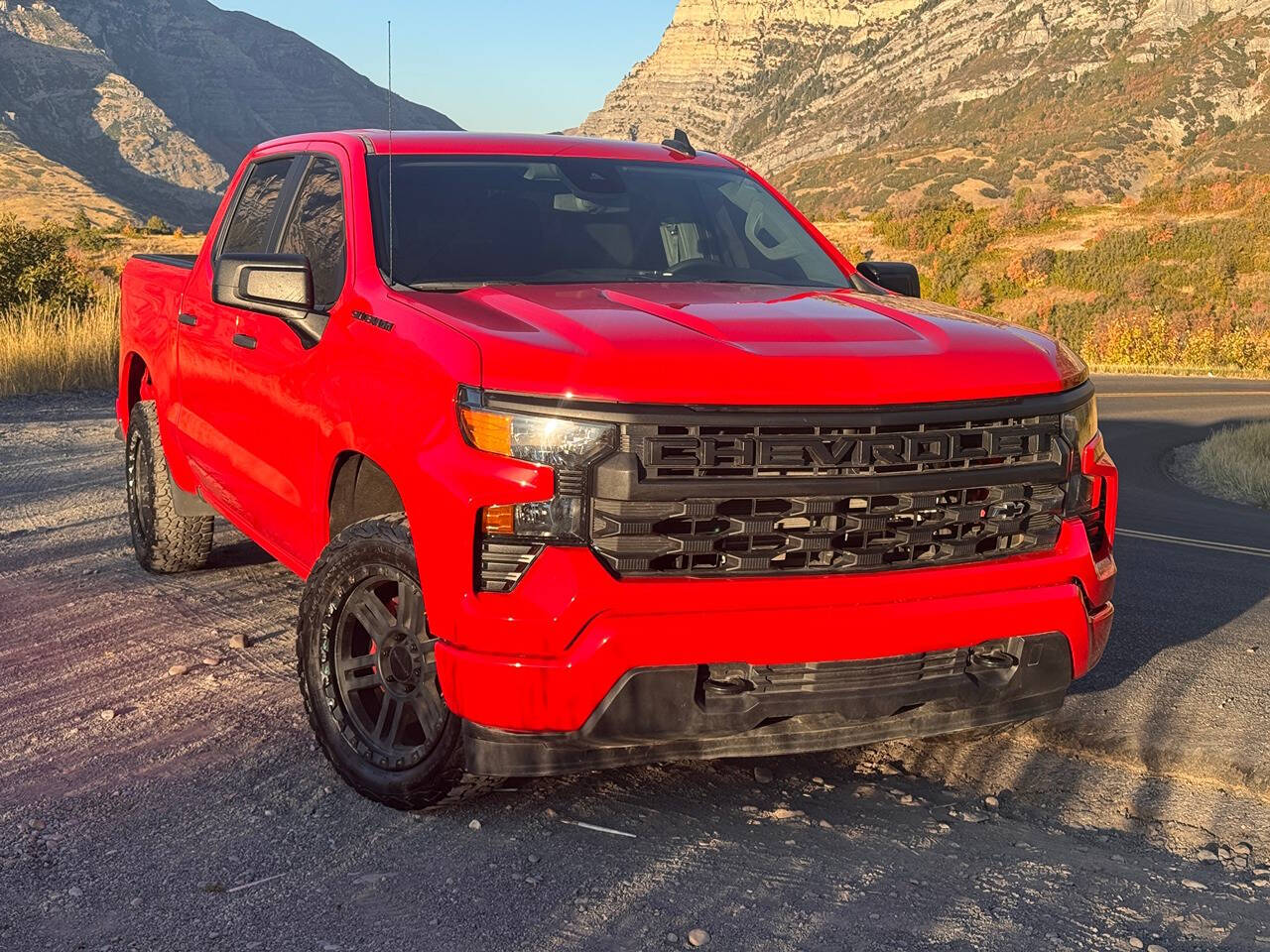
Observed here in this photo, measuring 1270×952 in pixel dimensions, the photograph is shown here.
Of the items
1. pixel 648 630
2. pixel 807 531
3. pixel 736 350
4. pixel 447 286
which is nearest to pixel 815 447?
pixel 807 531

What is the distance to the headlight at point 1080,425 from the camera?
3971 mm

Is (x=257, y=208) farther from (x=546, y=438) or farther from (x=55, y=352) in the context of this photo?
(x=55, y=352)

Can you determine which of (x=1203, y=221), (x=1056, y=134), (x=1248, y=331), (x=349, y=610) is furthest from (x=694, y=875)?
(x=1056, y=134)

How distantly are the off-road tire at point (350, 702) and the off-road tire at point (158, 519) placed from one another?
275 cm

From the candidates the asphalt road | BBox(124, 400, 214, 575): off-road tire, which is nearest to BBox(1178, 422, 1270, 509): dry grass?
the asphalt road

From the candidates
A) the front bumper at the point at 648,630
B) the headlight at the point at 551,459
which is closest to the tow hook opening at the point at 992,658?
the front bumper at the point at 648,630

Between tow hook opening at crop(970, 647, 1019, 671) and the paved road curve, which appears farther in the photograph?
the paved road curve

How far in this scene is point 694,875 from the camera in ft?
11.5

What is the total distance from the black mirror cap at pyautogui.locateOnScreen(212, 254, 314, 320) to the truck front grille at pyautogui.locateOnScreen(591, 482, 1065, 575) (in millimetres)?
1615

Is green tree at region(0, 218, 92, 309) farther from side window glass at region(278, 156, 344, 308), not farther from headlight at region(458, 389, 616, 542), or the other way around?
headlight at region(458, 389, 616, 542)

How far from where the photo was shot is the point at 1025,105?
337 feet

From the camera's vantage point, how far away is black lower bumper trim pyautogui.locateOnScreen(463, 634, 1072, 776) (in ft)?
11.4

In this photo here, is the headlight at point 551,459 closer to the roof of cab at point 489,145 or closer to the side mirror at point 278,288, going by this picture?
the side mirror at point 278,288

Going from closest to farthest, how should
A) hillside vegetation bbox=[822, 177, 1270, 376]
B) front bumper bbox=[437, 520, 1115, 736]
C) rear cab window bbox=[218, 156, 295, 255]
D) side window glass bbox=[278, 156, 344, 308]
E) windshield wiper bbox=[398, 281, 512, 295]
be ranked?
front bumper bbox=[437, 520, 1115, 736]
windshield wiper bbox=[398, 281, 512, 295]
side window glass bbox=[278, 156, 344, 308]
rear cab window bbox=[218, 156, 295, 255]
hillside vegetation bbox=[822, 177, 1270, 376]
